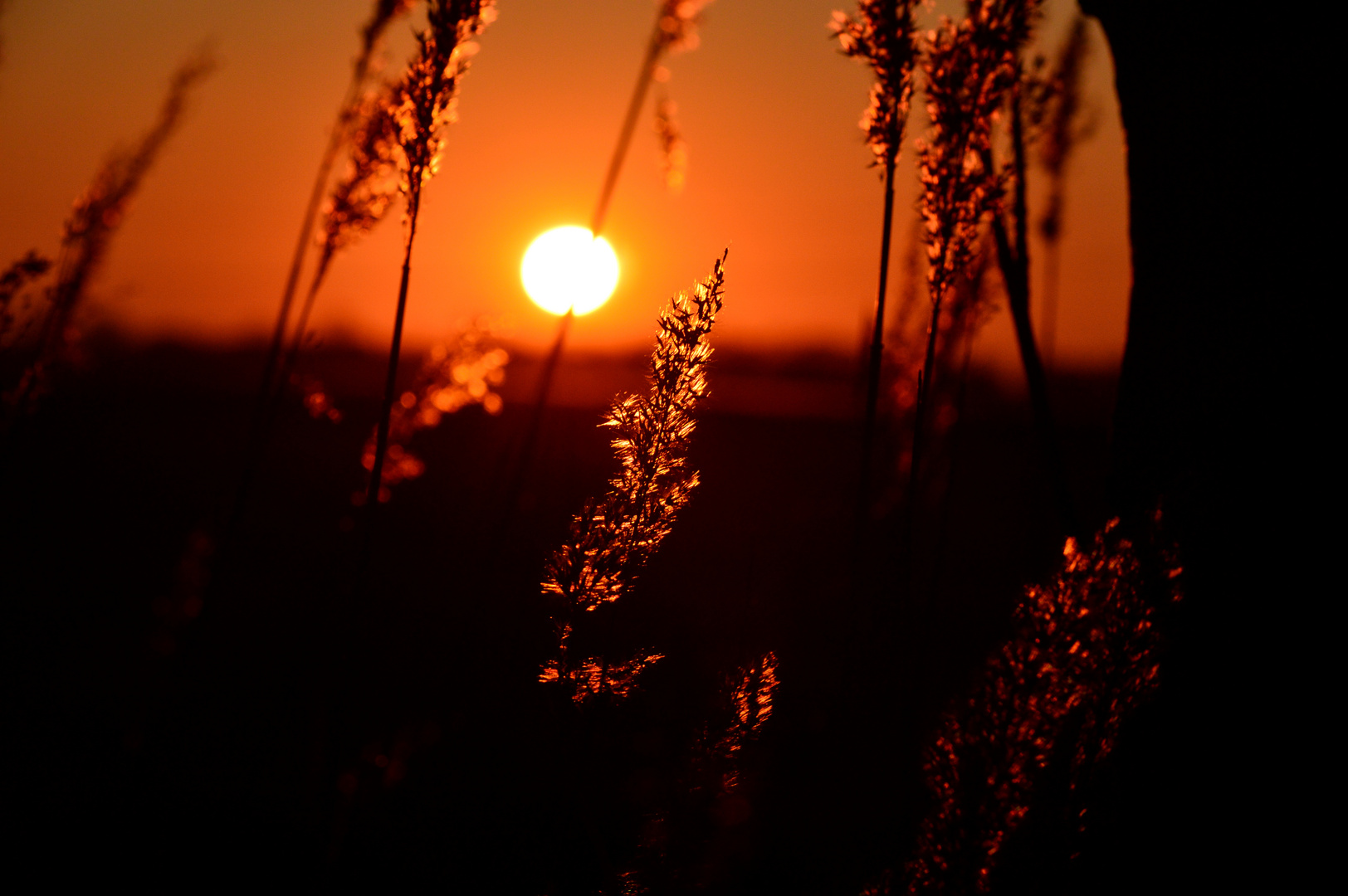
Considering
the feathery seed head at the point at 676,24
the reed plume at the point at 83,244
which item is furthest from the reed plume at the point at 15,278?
the feathery seed head at the point at 676,24

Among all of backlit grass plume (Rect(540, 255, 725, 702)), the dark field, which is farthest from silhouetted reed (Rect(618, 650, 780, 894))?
backlit grass plume (Rect(540, 255, 725, 702))

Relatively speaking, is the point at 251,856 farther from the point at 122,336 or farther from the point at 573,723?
the point at 122,336

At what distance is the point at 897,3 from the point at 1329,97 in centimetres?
87

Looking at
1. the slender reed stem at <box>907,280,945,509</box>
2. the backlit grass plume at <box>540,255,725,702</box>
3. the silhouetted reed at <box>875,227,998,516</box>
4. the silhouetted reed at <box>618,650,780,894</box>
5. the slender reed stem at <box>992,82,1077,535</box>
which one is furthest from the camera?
the silhouetted reed at <box>875,227,998,516</box>

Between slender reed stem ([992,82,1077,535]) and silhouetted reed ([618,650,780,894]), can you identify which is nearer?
silhouetted reed ([618,650,780,894])

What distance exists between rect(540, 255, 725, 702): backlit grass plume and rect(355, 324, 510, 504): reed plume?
157 centimetres

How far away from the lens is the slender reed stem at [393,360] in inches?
64.0

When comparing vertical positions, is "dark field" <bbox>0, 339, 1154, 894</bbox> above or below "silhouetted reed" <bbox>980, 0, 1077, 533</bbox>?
below

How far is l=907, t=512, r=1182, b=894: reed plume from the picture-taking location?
1344mm

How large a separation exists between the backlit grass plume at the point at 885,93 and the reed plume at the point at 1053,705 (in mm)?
462

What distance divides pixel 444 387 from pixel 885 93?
189 centimetres

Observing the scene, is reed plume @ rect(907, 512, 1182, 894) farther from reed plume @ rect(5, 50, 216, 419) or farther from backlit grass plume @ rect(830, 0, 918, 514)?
reed plume @ rect(5, 50, 216, 419)

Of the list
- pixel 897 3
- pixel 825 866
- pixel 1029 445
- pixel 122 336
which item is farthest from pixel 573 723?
pixel 122 336

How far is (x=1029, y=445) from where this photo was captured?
3.43m
